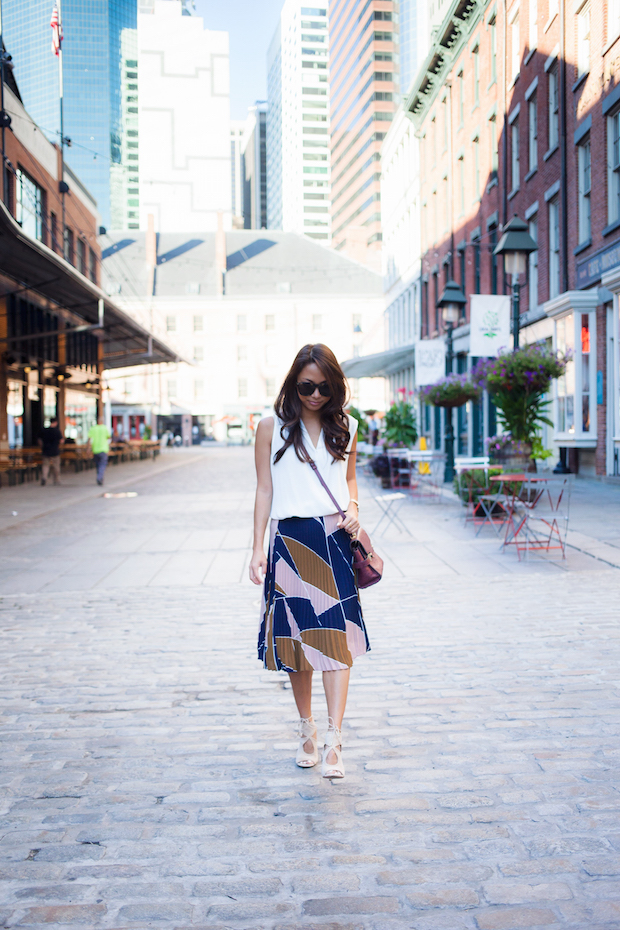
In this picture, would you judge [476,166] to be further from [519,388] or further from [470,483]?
[519,388]

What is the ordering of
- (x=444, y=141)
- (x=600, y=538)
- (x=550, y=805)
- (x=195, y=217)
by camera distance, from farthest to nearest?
(x=195, y=217) < (x=444, y=141) < (x=600, y=538) < (x=550, y=805)

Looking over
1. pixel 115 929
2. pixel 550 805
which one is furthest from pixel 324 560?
pixel 115 929

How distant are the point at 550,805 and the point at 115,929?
5.38 feet

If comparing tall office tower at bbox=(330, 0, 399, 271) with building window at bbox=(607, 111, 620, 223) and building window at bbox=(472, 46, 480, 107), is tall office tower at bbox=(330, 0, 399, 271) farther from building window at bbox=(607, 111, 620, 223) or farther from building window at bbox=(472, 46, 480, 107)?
building window at bbox=(607, 111, 620, 223)

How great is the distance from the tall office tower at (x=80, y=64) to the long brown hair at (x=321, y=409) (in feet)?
63.7

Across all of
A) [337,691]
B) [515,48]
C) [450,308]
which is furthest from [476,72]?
[337,691]

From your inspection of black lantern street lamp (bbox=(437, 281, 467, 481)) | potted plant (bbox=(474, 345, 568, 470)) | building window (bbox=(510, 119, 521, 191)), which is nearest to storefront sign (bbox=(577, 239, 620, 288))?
black lantern street lamp (bbox=(437, 281, 467, 481))

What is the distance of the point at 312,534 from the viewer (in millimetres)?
3439

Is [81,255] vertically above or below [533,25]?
below

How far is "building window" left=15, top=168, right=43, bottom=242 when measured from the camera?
25.9 m

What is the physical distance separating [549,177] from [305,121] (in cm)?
13701

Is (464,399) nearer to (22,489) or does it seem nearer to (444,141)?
(22,489)

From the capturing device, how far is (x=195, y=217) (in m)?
121

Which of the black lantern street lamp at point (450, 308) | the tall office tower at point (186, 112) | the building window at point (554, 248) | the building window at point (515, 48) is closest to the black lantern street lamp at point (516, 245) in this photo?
the black lantern street lamp at point (450, 308)
